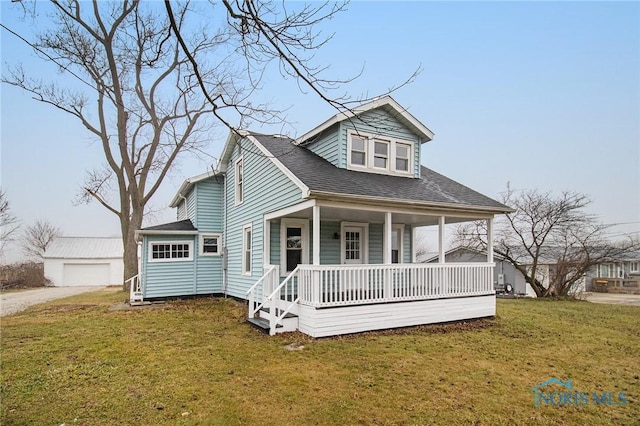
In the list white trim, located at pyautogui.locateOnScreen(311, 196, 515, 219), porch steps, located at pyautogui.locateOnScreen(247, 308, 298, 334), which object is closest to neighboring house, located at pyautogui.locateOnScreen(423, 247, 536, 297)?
white trim, located at pyautogui.locateOnScreen(311, 196, 515, 219)

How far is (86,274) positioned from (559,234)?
34.0m

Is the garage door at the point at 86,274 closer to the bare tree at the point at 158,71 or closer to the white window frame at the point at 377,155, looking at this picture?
the bare tree at the point at 158,71

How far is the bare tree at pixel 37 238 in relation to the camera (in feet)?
122

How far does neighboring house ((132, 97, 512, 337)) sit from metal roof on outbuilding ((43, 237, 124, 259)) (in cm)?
2129

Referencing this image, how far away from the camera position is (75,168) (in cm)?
2236

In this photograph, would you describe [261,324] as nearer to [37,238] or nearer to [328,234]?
[328,234]

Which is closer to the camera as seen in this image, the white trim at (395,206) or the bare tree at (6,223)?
the white trim at (395,206)

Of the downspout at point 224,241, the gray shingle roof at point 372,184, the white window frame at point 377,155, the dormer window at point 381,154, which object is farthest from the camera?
the downspout at point 224,241

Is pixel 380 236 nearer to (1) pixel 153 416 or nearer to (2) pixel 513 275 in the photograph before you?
(1) pixel 153 416

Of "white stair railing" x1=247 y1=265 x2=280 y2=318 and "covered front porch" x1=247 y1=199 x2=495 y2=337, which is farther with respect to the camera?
"white stair railing" x1=247 y1=265 x2=280 y2=318

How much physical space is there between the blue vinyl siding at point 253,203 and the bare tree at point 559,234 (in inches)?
518

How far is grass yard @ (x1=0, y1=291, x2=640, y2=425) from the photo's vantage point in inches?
158

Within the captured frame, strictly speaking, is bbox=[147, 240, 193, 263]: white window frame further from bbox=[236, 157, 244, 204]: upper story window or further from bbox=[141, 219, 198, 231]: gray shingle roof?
bbox=[236, 157, 244, 204]: upper story window

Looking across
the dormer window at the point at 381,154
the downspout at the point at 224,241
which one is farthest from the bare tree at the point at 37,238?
the dormer window at the point at 381,154
